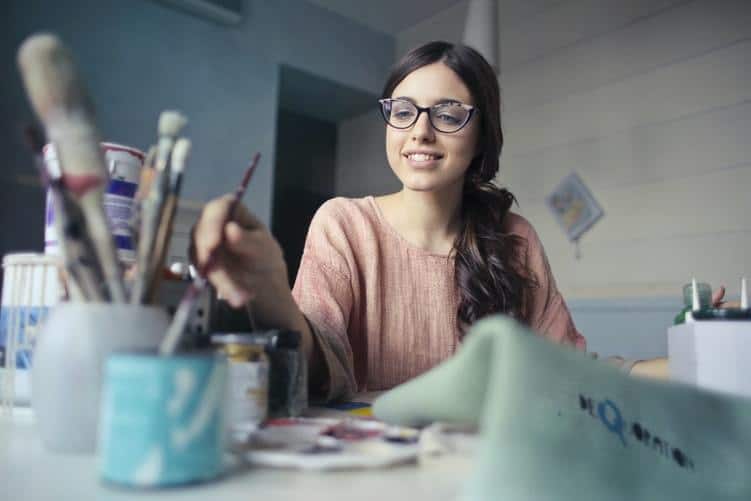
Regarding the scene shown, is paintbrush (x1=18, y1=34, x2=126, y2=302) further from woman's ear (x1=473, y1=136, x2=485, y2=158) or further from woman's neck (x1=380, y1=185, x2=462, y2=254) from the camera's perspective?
woman's ear (x1=473, y1=136, x2=485, y2=158)

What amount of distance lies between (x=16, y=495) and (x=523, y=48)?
3260mm

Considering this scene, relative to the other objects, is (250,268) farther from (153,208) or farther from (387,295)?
(387,295)

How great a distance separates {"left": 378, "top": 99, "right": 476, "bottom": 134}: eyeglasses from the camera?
118cm

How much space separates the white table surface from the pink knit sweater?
0.66 meters

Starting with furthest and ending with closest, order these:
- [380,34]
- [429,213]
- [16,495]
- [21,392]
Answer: [380,34], [429,213], [21,392], [16,495]

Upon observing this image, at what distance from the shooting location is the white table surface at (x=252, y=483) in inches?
12.2

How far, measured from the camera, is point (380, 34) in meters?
3.81

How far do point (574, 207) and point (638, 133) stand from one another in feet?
1.44

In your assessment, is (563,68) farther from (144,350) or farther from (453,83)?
(144,350)

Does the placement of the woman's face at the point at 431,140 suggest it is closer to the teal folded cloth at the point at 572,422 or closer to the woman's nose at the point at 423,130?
the woman's nose at the point at 423,130

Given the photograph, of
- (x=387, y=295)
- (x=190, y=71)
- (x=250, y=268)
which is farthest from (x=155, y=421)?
(x=190, y=71)

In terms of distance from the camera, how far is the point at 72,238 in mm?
376

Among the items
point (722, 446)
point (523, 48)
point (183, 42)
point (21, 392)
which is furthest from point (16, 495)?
point (523, 48)

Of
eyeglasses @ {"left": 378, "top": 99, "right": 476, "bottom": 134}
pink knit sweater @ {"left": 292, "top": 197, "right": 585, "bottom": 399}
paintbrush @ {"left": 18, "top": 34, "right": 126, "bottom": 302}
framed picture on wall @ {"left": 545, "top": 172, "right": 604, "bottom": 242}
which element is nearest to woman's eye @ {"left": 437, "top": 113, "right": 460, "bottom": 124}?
eyeglasses @ {"left": 378, "top": 99, "right": 476, "bottom": 134}
